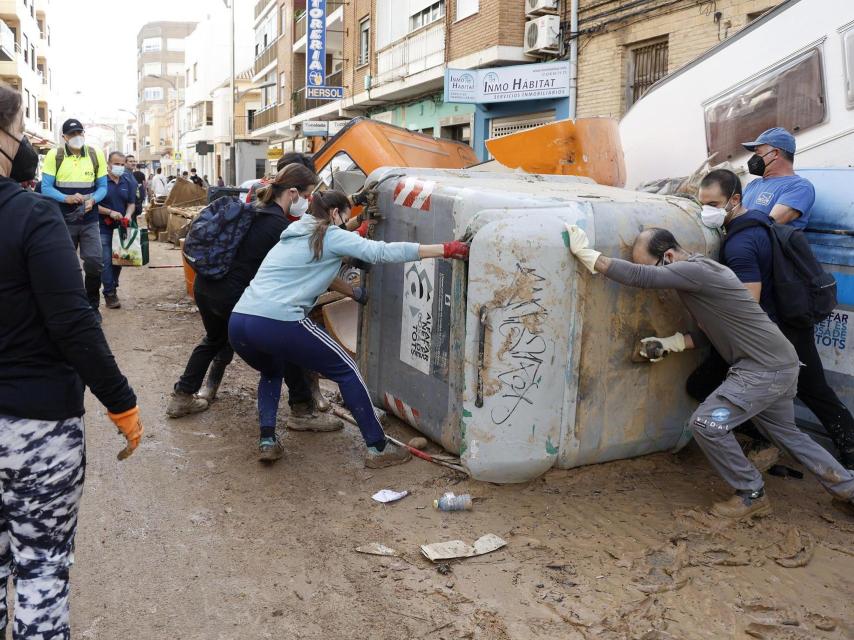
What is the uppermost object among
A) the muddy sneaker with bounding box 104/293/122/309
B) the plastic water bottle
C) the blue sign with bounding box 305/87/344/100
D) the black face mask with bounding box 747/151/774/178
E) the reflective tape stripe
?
the blue sign with bounding box 305/87/344/100

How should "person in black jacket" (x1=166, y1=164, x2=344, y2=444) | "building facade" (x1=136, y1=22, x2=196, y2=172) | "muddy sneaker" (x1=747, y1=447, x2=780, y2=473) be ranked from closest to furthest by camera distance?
"muddy sneaker" (x1=747, y1=447, x2=780, y2=473), "person in black jacket" (x1=166, y1=164, x2=344, y2=444), "building facade" (x1=136, y1=22, x2=196, y2=172)

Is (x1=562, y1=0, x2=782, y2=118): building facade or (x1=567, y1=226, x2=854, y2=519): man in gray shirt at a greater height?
(x1=562, y1=0, x2=782, y2=118): building facade

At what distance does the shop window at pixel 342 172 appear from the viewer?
7.74m

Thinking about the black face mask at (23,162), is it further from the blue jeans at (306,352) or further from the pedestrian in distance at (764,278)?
the pedestrian in distance at (764,278)

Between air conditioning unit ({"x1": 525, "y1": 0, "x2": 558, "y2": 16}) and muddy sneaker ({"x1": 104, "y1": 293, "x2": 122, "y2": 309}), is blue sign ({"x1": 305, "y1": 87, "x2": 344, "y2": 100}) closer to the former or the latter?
air conditioning unit ({"x1": 525, "y1": 0, "x2": 558, "y2": 16})

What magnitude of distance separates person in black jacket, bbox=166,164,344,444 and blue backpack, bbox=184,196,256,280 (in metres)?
0.06

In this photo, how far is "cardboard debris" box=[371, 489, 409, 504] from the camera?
4.24 meters

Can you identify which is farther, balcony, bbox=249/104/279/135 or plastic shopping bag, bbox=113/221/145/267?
balcony, bbox=249/104/279/135

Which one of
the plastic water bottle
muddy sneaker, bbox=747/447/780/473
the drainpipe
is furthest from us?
the drainpipe

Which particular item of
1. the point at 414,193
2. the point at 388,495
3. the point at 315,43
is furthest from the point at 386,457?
the point at 315,43

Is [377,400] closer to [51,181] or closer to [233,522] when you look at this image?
[233,522]

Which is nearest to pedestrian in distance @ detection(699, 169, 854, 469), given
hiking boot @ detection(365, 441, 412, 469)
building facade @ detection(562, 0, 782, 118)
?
hiking boot @ detection(365, 441, 412, 469)

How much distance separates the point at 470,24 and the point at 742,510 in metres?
15.5

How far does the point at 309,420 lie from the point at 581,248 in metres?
2.35
